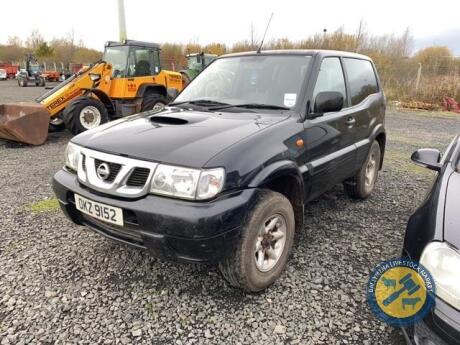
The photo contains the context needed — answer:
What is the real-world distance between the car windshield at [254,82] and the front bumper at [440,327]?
1.84 meters

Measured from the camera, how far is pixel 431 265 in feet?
5.55

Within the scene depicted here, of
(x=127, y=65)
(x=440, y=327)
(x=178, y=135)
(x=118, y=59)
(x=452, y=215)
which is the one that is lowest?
(x=440, y=327)

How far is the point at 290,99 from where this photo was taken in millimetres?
2979

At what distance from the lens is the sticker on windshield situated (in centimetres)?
295

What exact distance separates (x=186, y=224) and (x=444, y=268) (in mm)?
1336

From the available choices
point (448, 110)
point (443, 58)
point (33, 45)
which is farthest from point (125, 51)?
point (33, 45)

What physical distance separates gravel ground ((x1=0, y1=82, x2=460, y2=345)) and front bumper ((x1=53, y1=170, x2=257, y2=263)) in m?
0.49

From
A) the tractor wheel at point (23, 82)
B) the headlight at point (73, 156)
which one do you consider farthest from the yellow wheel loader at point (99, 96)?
the tractor wheel at point (23, 82)

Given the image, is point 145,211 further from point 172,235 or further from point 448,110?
point 448,110

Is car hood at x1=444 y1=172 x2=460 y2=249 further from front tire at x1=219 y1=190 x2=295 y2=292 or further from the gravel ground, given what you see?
front tire at x1=219 y1=190 x2=295 y2=292

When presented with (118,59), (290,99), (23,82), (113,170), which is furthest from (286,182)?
(23,82)

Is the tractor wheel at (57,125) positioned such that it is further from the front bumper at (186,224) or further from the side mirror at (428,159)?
the side mirror at (428,159)

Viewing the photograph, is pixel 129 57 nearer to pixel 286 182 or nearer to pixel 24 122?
pixel 24 122

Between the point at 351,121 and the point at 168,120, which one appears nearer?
the point at 168,120
